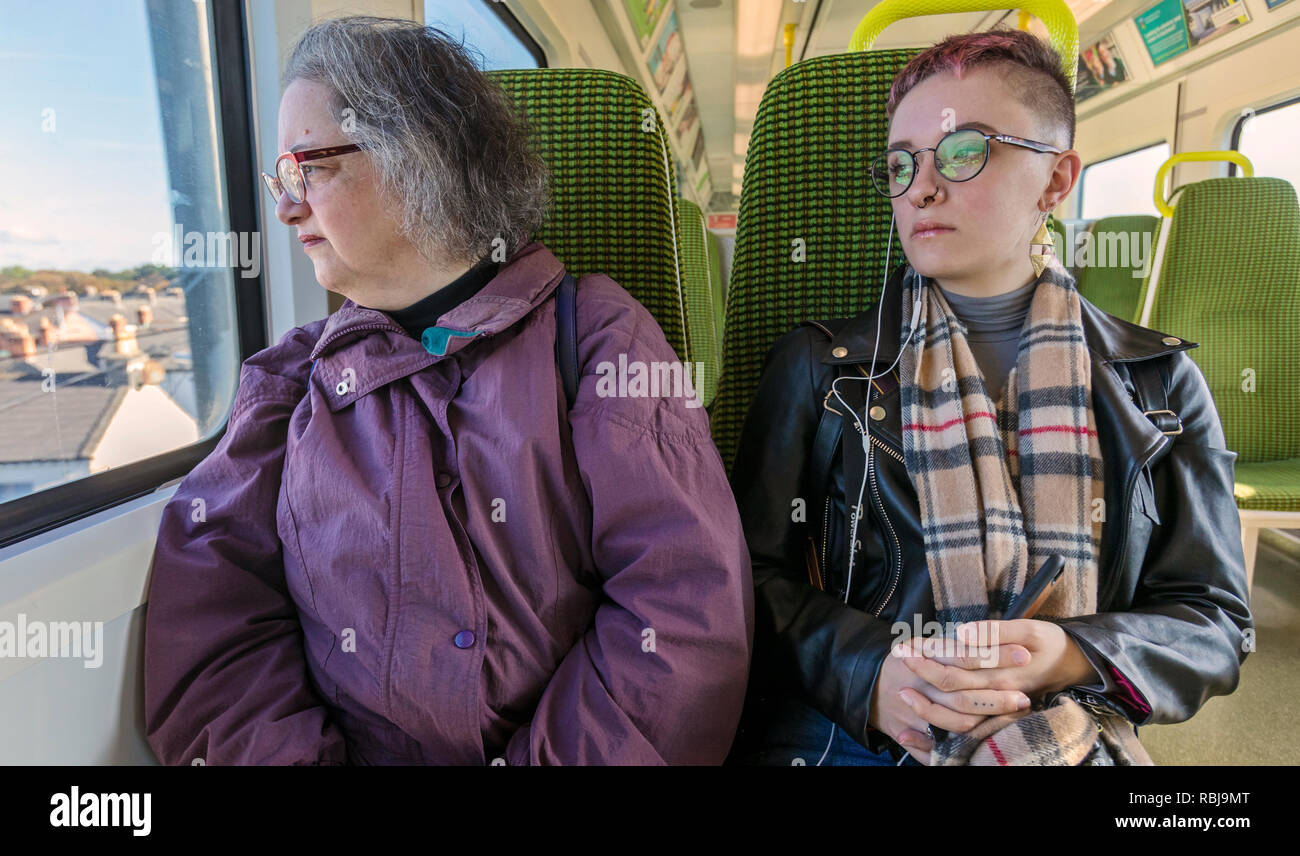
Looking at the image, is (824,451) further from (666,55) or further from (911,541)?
(666,55)

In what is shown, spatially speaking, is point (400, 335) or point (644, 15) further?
point (644, 15)

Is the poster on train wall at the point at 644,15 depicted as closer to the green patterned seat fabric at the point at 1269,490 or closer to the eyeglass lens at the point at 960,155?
the eyeglass lens at the point at 960,155

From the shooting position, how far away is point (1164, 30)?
495 centimetres

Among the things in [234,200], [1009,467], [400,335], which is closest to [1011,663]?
[1009,467]

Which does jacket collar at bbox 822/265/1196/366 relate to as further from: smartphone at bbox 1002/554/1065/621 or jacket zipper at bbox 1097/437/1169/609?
smartphone at bbox 1002/554/1065/621

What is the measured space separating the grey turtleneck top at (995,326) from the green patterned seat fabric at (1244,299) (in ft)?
6.35

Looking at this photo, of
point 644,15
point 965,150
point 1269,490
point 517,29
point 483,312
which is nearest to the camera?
point 483,312

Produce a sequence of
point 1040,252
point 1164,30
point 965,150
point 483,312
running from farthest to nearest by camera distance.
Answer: point 1164,30, point 1040,252, point 965,150, point 483,312

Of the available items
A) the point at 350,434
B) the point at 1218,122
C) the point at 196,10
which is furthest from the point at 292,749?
the point at 1218,122

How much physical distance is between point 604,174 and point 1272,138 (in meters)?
4.84

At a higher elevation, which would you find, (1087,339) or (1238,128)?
(1238,128)

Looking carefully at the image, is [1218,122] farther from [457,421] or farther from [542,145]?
[457,421]

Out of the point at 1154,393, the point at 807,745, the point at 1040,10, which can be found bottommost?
the point at 807,745

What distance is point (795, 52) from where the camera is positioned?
6734 millimetres
